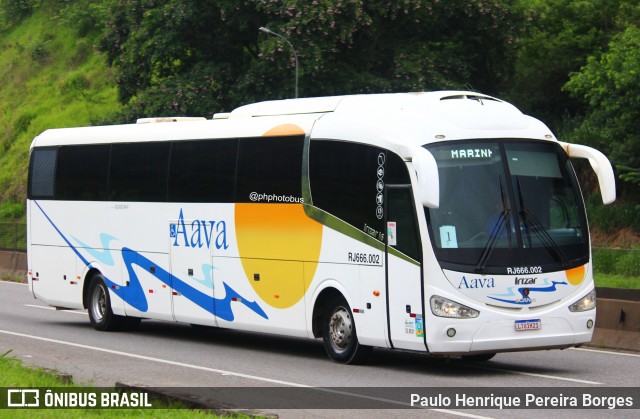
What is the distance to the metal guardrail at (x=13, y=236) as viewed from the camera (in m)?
46.1

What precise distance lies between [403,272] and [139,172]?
7.19 meters

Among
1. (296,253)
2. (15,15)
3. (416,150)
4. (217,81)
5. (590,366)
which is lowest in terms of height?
(590,366)

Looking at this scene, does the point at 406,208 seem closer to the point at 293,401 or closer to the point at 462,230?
the point at 462,230

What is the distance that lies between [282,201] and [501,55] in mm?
28629

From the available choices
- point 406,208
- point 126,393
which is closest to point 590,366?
point 406,208

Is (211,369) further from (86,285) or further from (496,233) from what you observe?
(86,285)

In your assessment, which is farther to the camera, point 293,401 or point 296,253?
point 296,253

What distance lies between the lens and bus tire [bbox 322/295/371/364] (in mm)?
15797

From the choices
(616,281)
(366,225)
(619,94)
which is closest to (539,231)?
(366,225)

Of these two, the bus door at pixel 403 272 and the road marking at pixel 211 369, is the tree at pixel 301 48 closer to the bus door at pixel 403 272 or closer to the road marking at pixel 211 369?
the road marking at pixel 211 369

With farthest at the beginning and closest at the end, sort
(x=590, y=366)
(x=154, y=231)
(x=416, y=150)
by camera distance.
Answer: (x=154, y=231) → (x=590, y=366) → (x=416, y=150)

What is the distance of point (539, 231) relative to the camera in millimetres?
14852

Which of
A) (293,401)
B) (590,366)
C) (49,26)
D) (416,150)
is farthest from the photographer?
(49,26)

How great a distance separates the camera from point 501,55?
44.3m
